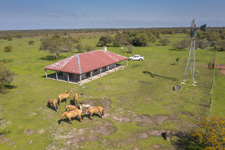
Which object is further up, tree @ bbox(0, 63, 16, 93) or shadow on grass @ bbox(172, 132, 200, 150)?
tree @ bbox(0, 63, 16, 93)

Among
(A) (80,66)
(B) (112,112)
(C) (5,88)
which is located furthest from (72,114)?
(C) (5,88)

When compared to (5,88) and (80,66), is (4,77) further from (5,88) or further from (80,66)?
(80,66)

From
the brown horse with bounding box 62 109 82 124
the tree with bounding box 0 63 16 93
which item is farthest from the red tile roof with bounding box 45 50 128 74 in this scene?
the brown horse with bounding box 62 109 82 124

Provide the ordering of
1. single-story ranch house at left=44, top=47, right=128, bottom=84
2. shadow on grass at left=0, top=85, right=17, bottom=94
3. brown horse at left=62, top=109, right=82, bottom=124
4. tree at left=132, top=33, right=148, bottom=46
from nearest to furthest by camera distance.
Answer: brown horse at left=62, top=109, right=82, bottom=124 → shadow on grass at left=0, top=85, right=17, bottom=94 → single-story ranch house at left=44, top=47, right=128, bottom=84 → tree at left=132, top=33, right=148, bottom=46

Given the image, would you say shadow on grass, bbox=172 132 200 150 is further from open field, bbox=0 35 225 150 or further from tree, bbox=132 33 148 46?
tree, bbox=132 33 148 46

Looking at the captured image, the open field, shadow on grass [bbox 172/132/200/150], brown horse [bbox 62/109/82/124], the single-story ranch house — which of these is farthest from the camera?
the single-story ranch house

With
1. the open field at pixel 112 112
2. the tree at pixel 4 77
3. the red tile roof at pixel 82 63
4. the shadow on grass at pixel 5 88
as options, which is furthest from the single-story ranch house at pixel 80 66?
the tree at pixel 4 77
